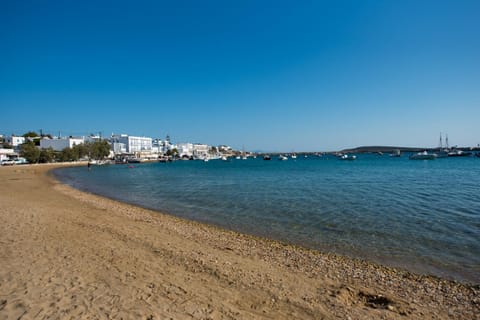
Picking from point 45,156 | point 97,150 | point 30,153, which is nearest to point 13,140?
point 97,150

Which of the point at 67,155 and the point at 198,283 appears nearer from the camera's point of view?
the point at 198,283

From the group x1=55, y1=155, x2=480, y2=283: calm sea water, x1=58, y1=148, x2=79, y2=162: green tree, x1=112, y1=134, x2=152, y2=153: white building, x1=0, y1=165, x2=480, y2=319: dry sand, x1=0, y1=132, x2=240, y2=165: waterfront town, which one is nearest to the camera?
x1=0, y1=165, x2=480, y2=319: dry sand

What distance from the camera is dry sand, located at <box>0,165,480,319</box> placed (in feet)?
16.0

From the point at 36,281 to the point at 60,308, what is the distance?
1.59m

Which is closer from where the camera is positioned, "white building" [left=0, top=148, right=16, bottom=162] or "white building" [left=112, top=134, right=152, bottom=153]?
"white building" [left=0, top=148, right=16, bottom=162]

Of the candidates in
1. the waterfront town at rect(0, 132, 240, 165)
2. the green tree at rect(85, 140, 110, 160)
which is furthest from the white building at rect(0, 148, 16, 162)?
the green tree at rect(85, 140, 110, 160)

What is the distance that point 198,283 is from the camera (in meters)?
6.02

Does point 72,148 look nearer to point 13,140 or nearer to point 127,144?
point 13,140

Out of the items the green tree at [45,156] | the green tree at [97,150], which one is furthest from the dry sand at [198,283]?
the green tree at [97,150]

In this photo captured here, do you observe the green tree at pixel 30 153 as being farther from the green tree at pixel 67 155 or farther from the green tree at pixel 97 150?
the green tree at pixel 97 150

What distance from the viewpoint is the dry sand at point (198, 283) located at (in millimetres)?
4879

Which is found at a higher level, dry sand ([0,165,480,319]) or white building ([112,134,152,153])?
white building ([112,134,152,153])

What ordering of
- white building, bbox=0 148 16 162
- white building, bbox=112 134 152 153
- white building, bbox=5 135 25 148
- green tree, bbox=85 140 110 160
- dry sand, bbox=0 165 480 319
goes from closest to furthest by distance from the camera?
dry sand, bbox=0 165 480 319 < white building, bbox=0 148 16 162 < green tree, bbox=85 140 110 160 < white building, bbox=5 135 25 148 < white building, bbox=112 134 152 153

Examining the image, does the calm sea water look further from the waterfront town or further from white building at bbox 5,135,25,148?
white building at bbox 5,135,25,148
